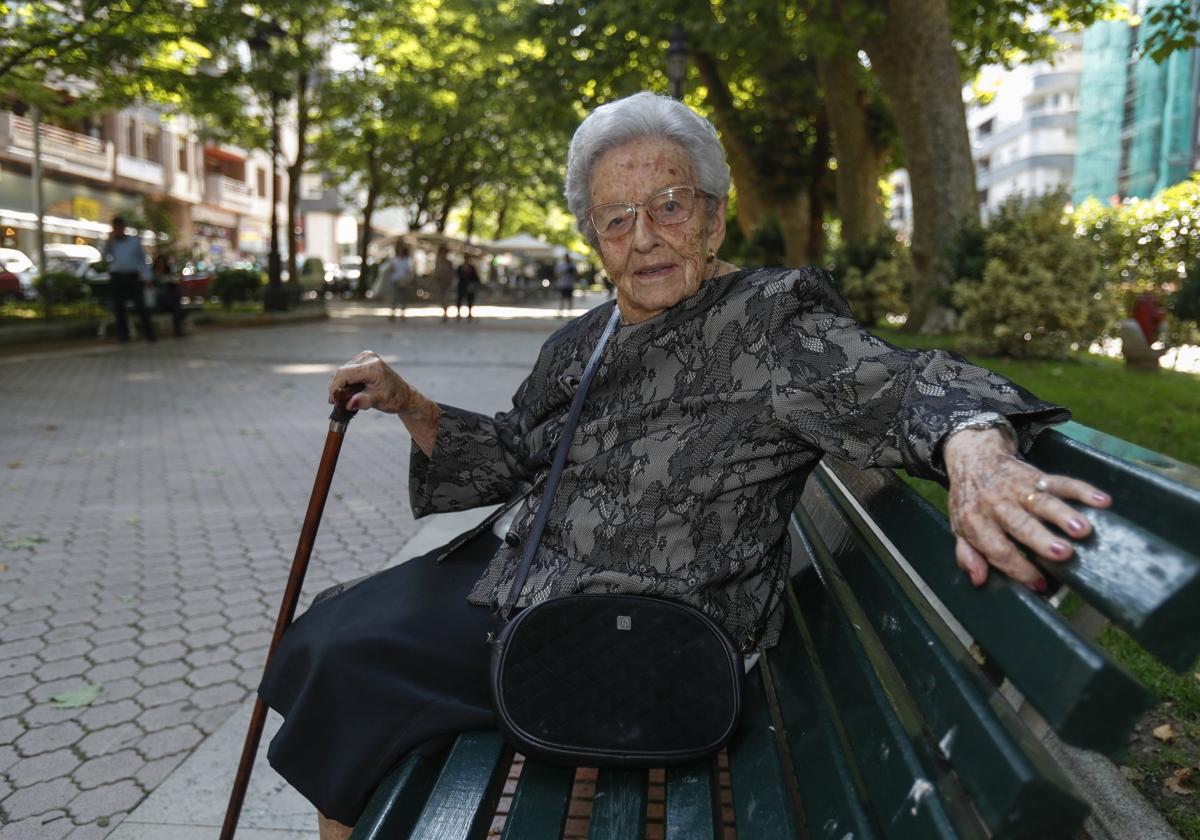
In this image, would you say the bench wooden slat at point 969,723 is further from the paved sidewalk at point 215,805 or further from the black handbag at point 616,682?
the paved sidewalk at point 215,805

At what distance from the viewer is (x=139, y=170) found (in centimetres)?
4516

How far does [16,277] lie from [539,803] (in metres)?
21.5

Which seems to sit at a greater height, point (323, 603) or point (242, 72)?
point (242, 72)

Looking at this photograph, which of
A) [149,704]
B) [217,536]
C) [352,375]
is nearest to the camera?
[352,375]

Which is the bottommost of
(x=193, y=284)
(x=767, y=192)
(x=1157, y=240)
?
(x=193, y=284)

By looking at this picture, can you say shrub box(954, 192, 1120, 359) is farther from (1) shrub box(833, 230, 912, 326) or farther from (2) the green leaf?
(2) the green leaf

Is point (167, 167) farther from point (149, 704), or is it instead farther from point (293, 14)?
point (149, 704)

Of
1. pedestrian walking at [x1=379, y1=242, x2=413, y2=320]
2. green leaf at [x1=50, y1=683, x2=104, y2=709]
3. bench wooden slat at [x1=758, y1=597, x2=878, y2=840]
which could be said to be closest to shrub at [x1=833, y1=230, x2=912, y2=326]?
pedestrian walking at [x1=379, y1=242, x2=413, y2=320]

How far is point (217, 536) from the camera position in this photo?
5.52m

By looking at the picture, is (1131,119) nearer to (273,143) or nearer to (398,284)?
(398,284)

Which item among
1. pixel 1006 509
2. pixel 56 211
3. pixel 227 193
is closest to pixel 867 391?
pixel 1006 509

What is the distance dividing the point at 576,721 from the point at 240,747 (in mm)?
1702

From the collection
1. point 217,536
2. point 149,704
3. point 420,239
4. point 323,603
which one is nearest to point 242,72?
point 217,536

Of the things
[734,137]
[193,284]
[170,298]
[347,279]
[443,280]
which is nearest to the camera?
[170,298]
